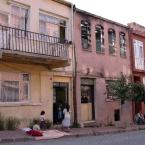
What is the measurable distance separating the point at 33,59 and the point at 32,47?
29.2 inches

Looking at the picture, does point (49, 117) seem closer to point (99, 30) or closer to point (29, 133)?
point (29, 133)

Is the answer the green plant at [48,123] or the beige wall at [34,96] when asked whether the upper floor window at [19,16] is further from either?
the green plant at [48,123]

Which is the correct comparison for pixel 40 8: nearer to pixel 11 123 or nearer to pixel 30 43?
pixel 30 43

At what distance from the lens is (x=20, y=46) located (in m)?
19.5

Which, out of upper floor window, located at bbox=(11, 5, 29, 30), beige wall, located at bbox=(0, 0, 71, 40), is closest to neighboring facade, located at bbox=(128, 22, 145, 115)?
beige wall, located at bbox=(0, 0, 71, 40)

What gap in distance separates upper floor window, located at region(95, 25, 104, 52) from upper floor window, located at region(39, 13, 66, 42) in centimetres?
352

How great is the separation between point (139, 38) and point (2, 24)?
15800 millimetres

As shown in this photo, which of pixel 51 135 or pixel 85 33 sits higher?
pixel 85 33

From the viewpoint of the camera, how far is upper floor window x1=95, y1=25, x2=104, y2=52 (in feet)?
87.2

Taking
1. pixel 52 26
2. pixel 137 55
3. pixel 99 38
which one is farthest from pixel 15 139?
pixel 137 55

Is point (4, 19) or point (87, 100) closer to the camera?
point (4, 19)

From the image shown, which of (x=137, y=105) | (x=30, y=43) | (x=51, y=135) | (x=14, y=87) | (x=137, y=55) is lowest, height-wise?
(x=51, y=135)

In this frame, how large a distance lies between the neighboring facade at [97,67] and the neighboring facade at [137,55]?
164 cm

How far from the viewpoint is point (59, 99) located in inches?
912
